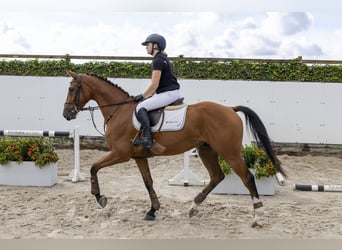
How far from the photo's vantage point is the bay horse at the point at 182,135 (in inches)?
168

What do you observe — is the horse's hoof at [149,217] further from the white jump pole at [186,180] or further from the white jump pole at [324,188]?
the white jump pole at [324,188]

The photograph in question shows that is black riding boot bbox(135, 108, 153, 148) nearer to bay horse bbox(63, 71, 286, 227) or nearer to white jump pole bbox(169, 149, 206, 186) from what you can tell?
bay horse bbox(63, 71, 286, 227)

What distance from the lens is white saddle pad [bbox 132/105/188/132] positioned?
4.41m

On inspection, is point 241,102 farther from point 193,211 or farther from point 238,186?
point 193,211

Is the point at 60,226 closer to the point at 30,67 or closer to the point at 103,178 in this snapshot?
the point at 103,178

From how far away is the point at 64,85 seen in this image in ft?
31.6

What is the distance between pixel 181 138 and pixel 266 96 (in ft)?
17.8

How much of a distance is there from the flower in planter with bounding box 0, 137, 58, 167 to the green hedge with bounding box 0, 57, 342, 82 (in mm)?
3973

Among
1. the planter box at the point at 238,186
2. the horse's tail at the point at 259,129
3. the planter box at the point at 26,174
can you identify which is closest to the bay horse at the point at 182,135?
the horse's tail at the point at 259,129

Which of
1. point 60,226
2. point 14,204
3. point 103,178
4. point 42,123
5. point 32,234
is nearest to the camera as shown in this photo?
point 32,234

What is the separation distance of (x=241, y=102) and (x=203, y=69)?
1330mm

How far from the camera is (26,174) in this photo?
19.6 ft

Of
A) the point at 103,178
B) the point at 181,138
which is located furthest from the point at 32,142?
the point at 181,138

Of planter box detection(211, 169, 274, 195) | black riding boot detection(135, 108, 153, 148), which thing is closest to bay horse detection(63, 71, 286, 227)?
black riding boot detection(135, 108, 153, 148)
